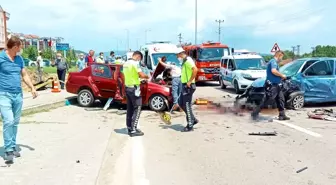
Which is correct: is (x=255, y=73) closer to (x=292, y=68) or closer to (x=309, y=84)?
(x=292, y=68)

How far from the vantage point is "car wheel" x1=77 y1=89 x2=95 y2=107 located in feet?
40.9

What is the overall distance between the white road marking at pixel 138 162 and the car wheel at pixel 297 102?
19.7ft

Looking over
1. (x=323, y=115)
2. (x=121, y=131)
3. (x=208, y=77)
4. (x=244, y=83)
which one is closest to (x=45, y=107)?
(x=121, y=131)

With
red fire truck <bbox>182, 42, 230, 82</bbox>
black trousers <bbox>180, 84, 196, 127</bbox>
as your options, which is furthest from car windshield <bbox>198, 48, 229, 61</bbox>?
black trousers <bbox>180, 84, 196, 127</bbox>

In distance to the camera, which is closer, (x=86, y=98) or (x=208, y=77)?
(x=86, y=98)

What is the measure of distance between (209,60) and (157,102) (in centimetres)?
1232

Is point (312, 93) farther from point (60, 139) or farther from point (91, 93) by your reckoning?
point (60, 139)

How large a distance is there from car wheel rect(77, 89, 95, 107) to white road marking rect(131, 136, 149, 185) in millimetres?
5031

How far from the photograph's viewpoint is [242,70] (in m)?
17.8

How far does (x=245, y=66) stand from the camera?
60.4 ft

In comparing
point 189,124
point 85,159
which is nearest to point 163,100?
point 189,124

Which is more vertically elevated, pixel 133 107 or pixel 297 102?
pixel 133 107

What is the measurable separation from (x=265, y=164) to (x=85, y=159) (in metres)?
2.88

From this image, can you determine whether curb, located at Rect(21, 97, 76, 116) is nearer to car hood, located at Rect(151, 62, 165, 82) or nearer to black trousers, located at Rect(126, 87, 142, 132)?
car hood, located at Rect(151, 62, 165, 82)
